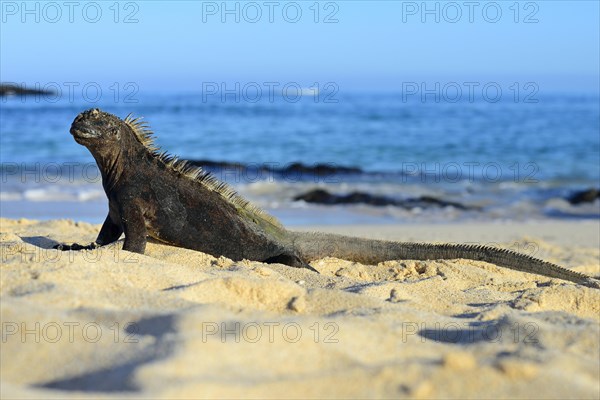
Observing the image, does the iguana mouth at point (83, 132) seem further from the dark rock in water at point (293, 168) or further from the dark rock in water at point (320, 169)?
the dark rock in water at point (320, 169)

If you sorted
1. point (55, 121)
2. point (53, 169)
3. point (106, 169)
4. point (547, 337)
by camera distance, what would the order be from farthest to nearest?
point (55, 121), point (53, 169), point (106, 169), point (547, 337)

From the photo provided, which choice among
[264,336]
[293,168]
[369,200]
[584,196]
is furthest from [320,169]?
[264,336]

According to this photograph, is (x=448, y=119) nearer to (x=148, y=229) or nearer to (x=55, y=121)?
(x=55, y=121)

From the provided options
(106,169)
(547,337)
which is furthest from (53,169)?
(547,337)

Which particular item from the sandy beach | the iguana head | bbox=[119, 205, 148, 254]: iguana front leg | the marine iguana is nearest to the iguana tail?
the marine iguana

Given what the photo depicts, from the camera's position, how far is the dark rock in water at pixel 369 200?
1318 cm

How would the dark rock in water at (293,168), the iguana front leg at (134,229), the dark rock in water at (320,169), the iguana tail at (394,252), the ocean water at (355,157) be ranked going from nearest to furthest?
the iguana front leg at (134,229), the iguana tail at (394,252), the ocean water at (355,157), the dark rock in water at (293,168), the dark rock in water at (320,169)

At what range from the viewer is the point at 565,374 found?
2.80m

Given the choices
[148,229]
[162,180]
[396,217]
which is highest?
[162,180]

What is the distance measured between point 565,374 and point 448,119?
3503cm

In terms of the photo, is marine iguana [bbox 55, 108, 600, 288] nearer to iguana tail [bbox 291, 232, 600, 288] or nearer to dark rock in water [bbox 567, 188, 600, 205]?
iguana tail [bbox 291, 232, 600, 288]

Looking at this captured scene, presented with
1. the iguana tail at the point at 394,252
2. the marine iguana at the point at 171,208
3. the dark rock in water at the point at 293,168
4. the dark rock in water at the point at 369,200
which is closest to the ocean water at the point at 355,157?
the dark rock in water at the point at 293,168

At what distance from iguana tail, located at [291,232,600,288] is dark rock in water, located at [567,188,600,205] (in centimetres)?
881

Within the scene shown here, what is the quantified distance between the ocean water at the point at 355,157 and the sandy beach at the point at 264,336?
714cm
